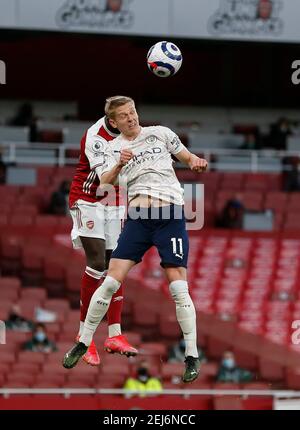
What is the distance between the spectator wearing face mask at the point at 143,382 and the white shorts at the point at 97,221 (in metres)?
7.97

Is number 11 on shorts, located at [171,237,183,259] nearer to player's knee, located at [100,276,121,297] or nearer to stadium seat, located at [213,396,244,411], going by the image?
player's knee, located at [100,276,121,297]

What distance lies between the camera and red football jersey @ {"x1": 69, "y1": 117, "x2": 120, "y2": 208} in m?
13.5

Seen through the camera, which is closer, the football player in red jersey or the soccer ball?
the soccer ball

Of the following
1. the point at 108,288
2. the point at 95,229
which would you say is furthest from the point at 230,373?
the point at 108,288

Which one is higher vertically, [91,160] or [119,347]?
[91,160]

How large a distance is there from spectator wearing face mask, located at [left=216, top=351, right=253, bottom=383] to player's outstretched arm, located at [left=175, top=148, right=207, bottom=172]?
10628mm

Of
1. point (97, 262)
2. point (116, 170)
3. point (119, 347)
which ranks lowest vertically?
point (119, 347)

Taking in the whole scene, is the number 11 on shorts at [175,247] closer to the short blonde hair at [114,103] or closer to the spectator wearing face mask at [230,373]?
the short blonde hair at [114,103]

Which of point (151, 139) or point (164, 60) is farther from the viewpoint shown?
point (164, 60)

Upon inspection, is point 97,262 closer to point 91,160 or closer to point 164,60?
point 91,160

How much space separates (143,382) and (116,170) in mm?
9575

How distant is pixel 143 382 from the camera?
21953 millimetres

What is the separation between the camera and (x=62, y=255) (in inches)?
1039

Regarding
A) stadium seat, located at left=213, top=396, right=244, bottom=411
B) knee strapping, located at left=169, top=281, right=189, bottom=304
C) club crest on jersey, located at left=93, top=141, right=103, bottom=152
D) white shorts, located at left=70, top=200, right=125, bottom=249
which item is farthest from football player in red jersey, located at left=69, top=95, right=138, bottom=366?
stadium seat, located at left=213, top=396, right=244, bottom=411
